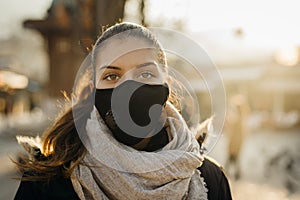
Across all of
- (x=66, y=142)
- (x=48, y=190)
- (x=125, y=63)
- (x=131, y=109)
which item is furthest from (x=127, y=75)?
(x=48, y=190)

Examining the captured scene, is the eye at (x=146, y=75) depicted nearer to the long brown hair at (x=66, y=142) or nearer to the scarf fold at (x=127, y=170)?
the long brown hair at (x=66, y=142)

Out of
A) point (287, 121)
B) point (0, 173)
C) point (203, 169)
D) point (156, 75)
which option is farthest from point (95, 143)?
point (287, 121)

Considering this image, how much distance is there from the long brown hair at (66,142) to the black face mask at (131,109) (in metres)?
0.11

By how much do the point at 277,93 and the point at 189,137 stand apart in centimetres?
3508

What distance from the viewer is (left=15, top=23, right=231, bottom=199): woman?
1.93 m

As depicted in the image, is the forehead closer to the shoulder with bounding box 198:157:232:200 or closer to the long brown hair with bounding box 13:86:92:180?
the long brown hair with bounding box 13:86:92:180

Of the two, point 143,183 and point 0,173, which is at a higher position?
point 143,183

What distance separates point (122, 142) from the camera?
78.4 inches

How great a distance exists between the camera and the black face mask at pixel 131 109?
1989mm

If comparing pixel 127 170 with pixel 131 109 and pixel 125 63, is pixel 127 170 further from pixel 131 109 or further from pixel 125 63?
pixel 125 63

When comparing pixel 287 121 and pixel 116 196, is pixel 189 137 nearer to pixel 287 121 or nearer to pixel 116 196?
pixel 116 196

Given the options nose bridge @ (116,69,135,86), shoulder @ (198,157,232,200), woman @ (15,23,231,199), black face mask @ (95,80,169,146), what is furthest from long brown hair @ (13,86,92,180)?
shoulder @ (198,157,232,200)

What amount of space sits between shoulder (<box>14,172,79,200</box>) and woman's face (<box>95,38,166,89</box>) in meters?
0.38

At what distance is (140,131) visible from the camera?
6.65ft
